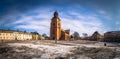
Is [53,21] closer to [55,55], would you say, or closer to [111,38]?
[111,38]

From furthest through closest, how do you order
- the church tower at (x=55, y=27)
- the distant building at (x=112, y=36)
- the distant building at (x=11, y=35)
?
1. the distant building at (x=112, y=36)
2. the church tower at (x=55, y=27)
3. the distant building at (x=11, y=35)

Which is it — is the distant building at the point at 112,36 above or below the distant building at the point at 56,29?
below

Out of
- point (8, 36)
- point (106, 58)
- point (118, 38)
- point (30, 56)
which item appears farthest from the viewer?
point (118, 38)

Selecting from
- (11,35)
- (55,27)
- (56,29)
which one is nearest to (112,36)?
(56,29)

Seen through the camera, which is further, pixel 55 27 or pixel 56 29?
pixel 55 27

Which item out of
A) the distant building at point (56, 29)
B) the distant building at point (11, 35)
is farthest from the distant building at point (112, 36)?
the distant building at point (11, 35)

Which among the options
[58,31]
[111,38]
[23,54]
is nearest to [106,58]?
[23,54]

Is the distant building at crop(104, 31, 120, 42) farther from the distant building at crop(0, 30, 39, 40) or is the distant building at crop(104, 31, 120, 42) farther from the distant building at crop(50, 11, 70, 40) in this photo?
the distant building at crop(0, 30, 39, 40)

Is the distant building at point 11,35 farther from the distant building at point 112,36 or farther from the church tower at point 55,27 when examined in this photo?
the distant building at point 112,36

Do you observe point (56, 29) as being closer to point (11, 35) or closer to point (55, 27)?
point (55, 27)

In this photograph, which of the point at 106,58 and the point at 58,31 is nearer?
the point at 106,58

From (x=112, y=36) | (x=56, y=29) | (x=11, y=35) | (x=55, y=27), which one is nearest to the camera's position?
(x=11, y=35)

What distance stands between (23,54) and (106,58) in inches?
585

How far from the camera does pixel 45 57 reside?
79.5 feet
